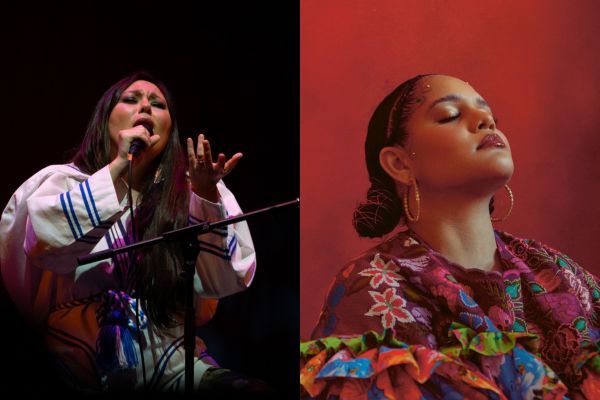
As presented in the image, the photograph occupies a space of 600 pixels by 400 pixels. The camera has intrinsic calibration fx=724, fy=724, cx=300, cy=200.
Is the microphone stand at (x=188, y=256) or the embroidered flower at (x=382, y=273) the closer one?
the microphone stand at (x=188, y=256)

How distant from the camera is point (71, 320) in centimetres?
219

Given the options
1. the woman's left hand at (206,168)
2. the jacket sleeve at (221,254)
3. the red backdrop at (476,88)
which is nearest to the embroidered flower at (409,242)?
the red backdrop at (476,88)

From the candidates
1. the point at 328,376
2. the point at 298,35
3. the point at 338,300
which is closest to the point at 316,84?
the point at 298,35

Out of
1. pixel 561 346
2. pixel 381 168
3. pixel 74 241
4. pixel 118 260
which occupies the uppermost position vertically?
pixel 381 168

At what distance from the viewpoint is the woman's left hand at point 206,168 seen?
6.83 ft

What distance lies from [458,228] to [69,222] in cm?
121

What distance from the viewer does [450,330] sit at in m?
2.21

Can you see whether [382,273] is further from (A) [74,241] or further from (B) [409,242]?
(A) [74,241]

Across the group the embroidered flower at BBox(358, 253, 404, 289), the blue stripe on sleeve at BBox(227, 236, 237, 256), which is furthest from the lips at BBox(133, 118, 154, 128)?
the embroidered flower at BBox(358, 253, 404, 289)

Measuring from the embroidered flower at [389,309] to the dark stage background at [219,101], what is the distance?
11.4 inches

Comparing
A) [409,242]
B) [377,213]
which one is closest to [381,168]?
[377,213]

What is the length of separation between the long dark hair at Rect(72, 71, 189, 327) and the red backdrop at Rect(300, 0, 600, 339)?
0.41 meters

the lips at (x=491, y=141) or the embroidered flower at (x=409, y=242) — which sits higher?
the lips at (x=491, y=141)

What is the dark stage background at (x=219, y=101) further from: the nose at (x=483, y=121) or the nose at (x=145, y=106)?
the nose at (x=483, y=121)
